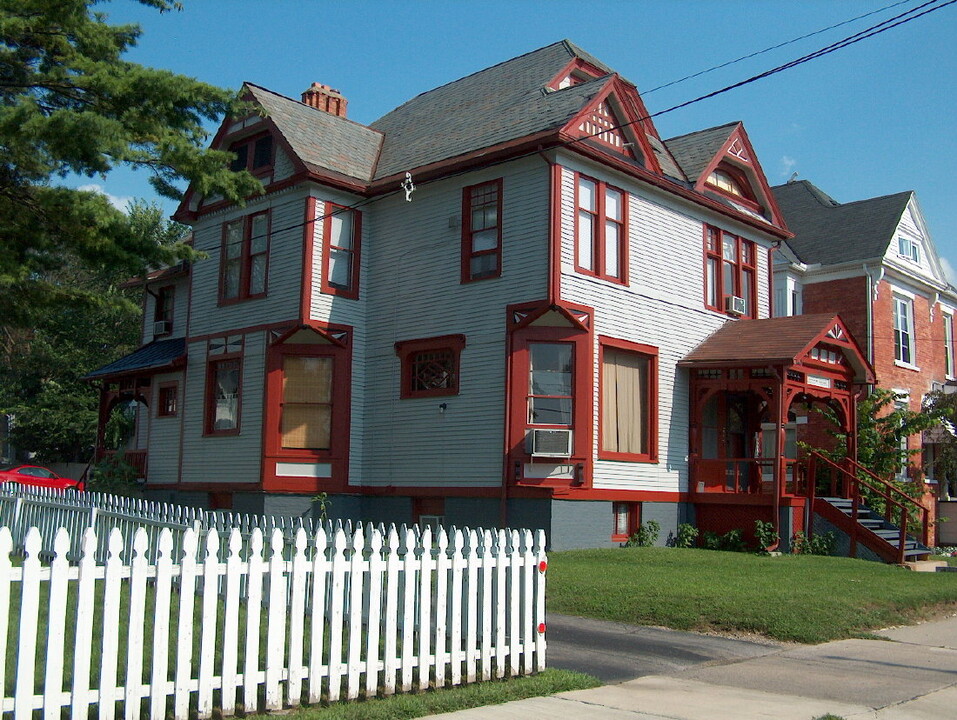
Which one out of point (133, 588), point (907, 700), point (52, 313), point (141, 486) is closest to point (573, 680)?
point (907, 700)

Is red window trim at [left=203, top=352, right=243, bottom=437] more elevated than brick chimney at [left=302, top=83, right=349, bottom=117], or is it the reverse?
brick chimney at [left=302, top=83, right=349, bottom=117]

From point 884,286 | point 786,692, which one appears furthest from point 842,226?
point 786,692

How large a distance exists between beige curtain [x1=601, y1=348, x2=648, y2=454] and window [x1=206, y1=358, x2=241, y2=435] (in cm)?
836

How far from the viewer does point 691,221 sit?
2173 cm

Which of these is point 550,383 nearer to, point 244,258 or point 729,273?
point 729,273

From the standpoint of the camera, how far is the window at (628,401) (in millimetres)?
18891

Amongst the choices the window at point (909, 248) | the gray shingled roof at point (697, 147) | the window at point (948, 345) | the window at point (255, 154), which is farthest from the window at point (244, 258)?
the window at point (948, 345)

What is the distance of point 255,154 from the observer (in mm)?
22406

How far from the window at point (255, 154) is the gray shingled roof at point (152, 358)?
4.81 meters

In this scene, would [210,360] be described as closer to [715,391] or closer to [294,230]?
[294,230]

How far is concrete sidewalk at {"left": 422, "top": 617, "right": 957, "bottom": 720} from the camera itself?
7.30 m

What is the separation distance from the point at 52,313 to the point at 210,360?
494 cm

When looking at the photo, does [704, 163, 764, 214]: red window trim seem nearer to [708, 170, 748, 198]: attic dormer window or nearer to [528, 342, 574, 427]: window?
[708, 170, 748, 198]: attic dormer window

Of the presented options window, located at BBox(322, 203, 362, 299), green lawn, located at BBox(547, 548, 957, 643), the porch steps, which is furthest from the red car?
the porch steps
